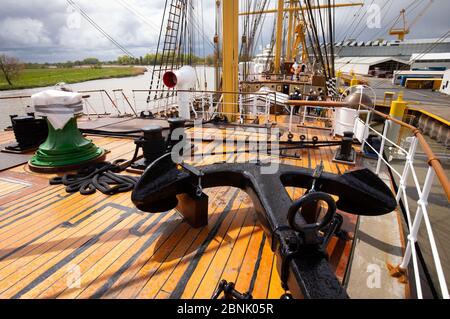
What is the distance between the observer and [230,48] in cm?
648

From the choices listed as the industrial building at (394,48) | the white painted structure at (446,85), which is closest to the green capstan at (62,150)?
the white painted structure at (446,85)

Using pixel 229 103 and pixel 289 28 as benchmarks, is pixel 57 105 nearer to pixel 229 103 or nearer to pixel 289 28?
pixel 229 103

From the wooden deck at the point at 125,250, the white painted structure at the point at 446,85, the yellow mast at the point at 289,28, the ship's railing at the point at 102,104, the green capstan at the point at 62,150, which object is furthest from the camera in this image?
the white painted structure at the point at 446,85

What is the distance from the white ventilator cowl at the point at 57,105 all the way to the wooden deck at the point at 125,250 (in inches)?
44.7

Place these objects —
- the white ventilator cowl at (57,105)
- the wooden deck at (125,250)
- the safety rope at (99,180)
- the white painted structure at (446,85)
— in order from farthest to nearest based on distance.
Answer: the white painted structure at (446,85) → the white ventilator cowl at (57,105) → the safety rope at (99,180) → the wooden deck at (125,250)

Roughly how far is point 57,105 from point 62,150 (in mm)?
677

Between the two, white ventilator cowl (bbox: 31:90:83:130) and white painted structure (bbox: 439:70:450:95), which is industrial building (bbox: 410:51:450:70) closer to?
white painted structure (bbox: 439:70:450:95)

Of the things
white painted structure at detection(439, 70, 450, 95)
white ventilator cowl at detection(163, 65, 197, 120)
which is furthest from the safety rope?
white painted structure at detection(439, 70, 450, 95)

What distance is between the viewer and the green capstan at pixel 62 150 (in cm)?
381

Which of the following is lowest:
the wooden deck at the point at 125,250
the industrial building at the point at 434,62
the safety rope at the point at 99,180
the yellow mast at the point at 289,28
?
the wooden deck at the point at 125,250

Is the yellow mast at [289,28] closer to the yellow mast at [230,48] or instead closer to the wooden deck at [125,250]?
the yellow mast at [230,48]

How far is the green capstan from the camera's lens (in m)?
3.81
